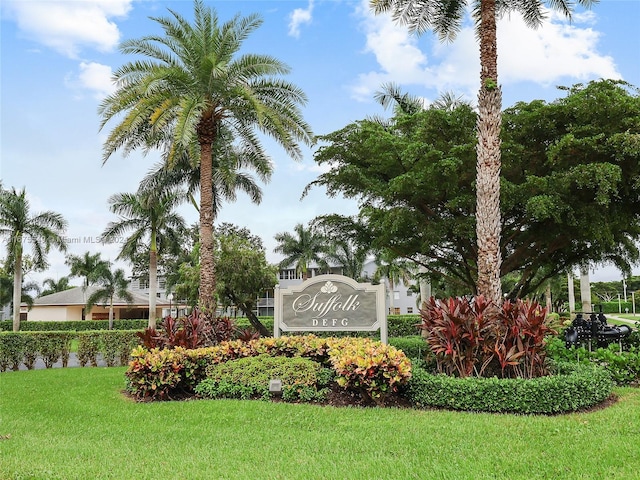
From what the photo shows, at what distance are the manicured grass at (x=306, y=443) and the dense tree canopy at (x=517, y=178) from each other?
265 inches

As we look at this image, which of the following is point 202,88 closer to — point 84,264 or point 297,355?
point 297,355

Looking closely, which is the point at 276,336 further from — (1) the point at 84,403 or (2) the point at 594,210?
(2) the point at 594,210

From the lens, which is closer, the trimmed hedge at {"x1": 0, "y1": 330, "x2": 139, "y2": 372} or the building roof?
the trimmed hedge at {"x1": 0, "y1": 330, "x2": 139, "y2": 372}

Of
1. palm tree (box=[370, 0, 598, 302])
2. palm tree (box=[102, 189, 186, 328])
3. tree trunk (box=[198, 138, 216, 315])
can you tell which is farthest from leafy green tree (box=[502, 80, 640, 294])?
palm tree (box=[102, 189, 186, 328])

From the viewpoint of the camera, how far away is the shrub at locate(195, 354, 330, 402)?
937 cm

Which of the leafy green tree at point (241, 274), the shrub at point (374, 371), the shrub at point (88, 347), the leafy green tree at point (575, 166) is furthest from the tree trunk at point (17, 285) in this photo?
Answer: the shrub at point (374, 371)

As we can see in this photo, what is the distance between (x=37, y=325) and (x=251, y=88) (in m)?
36.1

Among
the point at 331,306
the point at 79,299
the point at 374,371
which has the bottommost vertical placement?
the point at 374,371

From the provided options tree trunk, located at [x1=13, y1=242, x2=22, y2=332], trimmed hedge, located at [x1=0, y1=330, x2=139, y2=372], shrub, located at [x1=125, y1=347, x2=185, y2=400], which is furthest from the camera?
tree trunk, located at [x1=13, y1=242, x2=22, y2=332]

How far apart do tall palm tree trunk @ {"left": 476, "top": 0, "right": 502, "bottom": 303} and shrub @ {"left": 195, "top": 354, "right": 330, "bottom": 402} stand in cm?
422

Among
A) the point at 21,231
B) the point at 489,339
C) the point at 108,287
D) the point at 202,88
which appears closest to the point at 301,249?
Answer: the point at 108,287

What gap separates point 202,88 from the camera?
14781mm

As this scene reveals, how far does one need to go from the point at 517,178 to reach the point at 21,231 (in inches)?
1174

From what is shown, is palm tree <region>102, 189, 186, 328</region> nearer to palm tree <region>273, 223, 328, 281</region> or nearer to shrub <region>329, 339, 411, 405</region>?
palm tree <region>273, 223, 328, 281</region>
